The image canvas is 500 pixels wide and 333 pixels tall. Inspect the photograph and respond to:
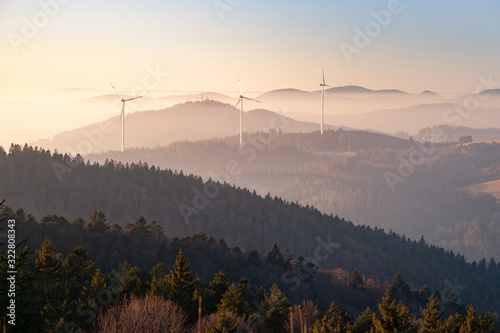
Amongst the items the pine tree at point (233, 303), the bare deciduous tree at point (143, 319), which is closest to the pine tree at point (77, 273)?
the bare deciduous tree at point (143, 319)

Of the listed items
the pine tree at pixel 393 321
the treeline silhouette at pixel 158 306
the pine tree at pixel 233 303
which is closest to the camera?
the treeline silhouette at pixel 158 306

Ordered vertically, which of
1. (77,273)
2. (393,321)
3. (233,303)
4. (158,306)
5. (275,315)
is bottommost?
(275,315)

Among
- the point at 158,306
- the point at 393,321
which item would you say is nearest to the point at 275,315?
the point at 393,321

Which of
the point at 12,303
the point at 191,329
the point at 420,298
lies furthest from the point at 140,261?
the point at 12,303

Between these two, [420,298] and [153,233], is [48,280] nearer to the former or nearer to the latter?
[153,233]

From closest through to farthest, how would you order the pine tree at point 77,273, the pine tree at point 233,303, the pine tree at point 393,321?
the pine tree at point 393,321 → the pine tree at point 233,303 → the pine tree at point 77,273

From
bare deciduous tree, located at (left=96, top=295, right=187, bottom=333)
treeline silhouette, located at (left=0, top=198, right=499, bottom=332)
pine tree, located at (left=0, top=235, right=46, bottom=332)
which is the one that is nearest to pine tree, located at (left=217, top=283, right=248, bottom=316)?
treeline silhouette, located at (left=0, top=198, right=499, bottom=332)

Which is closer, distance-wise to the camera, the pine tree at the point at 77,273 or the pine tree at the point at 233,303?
the pine tree at the point at 233,303

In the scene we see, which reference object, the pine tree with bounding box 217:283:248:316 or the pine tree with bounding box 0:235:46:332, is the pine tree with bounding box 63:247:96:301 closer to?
the pine tree with bounding box 217:283:248:316

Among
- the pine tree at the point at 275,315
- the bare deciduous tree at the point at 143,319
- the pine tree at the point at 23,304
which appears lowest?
the pine tree at the point at 275,315

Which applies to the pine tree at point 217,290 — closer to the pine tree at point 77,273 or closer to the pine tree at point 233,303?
the pine tree at point 233,303

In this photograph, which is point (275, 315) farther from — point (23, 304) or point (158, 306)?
point (23, 304)
